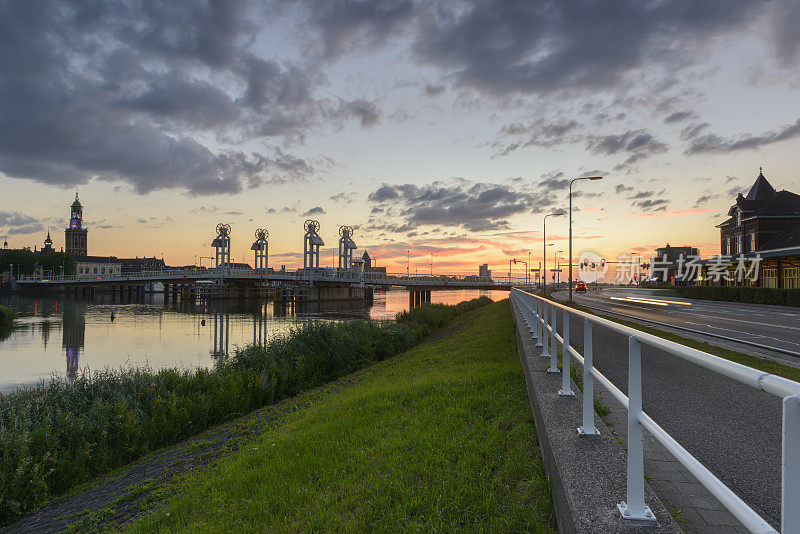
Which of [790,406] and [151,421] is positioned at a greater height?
[790,406]

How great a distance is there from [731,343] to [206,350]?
27.8 metres

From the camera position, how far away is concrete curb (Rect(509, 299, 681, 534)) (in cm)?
292

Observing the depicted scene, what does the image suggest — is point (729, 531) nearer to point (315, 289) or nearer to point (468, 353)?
point (468, 353)

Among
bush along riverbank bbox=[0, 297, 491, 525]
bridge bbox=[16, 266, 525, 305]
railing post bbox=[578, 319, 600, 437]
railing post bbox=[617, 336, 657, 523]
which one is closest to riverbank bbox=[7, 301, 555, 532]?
railing post bbox=[578, 319, 600, 437]

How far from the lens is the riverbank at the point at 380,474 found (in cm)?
430

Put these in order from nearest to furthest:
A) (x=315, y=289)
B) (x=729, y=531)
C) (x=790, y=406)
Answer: (x=790, y=406)
(x=729, y=531)
(x=315, y=289)

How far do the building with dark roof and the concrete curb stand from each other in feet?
135

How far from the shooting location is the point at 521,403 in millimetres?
6930

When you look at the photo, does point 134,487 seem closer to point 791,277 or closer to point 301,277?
point 791,277

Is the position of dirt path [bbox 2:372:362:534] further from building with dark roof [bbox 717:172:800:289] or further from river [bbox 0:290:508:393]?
building with dark roof [bbox 717:172:800:289]

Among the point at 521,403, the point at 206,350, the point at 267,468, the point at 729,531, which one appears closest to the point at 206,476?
the point at 267,468

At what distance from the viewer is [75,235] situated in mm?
192875

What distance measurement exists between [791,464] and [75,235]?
23704 centimetres

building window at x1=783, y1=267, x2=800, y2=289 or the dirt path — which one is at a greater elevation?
building window at x1=783, y1=267, x2=800, y2=289
